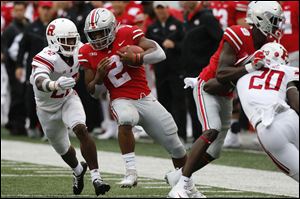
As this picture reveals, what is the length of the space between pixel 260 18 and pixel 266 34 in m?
0.16

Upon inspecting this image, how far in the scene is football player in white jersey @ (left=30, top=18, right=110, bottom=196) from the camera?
10430 mm

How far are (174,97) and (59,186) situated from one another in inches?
131

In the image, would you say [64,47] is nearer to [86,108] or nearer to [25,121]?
[86,108]

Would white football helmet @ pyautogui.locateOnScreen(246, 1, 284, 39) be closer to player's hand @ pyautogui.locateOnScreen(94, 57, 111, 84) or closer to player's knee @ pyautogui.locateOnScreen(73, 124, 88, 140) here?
player's hand @ pyautogui.locateOnScreen(94, 57, 111, 84)

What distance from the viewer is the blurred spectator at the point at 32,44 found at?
16094 millimetres

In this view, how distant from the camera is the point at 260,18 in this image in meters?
10.5

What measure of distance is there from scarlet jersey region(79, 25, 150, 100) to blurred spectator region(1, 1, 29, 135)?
7663mm

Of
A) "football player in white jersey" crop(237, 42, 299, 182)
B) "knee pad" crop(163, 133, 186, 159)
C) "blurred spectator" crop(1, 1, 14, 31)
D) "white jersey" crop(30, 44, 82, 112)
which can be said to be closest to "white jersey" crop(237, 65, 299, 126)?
"football player in white jersey" crop(237, 42, 299, 182)

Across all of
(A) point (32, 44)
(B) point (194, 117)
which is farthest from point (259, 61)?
(A) point (32, 44)

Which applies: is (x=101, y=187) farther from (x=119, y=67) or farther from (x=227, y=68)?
(x=227, y=68)

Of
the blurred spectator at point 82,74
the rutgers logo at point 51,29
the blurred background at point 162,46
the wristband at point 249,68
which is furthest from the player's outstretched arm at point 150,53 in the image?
the blurred spectator at point 82,74

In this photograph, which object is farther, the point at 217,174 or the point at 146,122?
the point at 217,174

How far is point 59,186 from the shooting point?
43.6 feet

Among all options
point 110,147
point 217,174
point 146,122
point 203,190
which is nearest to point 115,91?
point 146,122
